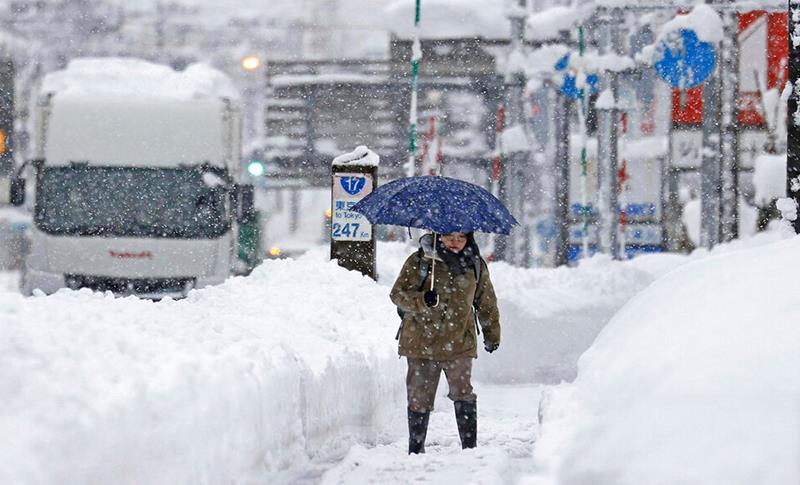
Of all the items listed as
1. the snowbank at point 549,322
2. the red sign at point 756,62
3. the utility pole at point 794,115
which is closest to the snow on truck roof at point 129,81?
the snowbank at point 549,322

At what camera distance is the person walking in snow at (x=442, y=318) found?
8.38 meters

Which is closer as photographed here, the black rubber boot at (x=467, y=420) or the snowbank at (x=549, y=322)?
the black rubber boot at (x=467, y=420)

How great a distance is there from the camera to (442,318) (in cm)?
845

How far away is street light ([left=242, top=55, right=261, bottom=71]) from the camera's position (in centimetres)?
2855

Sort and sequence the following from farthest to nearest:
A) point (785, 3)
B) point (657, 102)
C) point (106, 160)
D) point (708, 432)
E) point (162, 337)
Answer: point (657, 102) → point (785, 3) → point (106, 160) → point (162, 337) → point (708, 432)

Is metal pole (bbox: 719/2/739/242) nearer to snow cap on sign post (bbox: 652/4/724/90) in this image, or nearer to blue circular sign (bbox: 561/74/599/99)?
snow cap on sign post (bbox: 652/4/724/90)

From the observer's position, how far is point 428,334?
27.8 feet

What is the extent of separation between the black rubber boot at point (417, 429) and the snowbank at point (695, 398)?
119 inches

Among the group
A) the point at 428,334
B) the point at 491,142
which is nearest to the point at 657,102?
the point at 491,142

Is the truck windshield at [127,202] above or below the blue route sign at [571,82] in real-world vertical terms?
below

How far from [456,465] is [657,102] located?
2890 cm

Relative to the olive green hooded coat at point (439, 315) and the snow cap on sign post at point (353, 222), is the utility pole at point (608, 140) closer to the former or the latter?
the snow cap on sign post at point (353, 222)

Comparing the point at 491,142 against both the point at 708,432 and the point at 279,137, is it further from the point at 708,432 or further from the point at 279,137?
the point at 708,432

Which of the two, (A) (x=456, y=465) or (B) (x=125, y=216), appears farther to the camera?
(B) (x=125, y=216)
